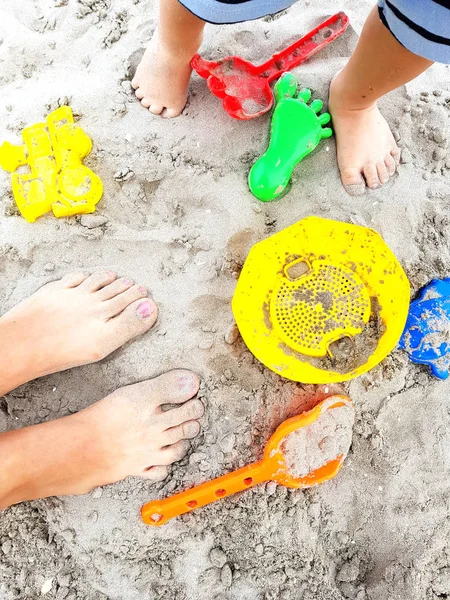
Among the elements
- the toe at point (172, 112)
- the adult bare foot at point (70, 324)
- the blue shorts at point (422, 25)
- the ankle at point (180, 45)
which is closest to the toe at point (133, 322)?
the adult bare foot at point (70, 324)

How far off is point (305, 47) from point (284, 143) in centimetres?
29

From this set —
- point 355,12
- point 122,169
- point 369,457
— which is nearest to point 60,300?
point 122,169

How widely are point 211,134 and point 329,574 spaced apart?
103 cm

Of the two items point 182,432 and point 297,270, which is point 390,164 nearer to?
point 297,270

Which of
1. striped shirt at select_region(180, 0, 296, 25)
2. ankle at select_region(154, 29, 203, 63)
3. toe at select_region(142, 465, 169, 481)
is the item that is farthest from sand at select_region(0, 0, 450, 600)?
striped shirt at select_region(180, 0, 296, 25)

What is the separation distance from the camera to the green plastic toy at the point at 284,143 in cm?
129

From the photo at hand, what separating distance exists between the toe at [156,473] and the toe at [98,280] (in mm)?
425

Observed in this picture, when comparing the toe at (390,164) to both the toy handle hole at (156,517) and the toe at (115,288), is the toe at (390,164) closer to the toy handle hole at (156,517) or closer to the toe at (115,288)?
the toe at (115,288)

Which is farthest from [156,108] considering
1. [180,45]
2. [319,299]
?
[319,299]

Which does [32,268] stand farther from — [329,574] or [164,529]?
[329,574]

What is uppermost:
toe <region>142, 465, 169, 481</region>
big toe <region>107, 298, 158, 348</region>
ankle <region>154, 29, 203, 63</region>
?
ankle <region>154, 29, 203, 63</region>

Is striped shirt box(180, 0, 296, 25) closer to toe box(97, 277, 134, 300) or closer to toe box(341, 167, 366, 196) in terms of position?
toe box(341, 167, 366, 196)

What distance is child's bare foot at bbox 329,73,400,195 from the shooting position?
4.32 feet

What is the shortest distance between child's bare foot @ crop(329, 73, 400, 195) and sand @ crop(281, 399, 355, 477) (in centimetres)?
53
